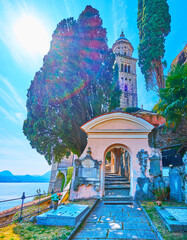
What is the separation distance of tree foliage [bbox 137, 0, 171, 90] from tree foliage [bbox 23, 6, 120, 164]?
982 centimetres

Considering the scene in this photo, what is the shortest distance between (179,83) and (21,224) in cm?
894

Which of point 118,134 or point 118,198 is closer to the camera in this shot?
point 118,198

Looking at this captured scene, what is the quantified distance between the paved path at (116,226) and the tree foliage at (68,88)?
237 inches

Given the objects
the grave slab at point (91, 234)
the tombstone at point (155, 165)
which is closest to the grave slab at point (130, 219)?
the grave slab at point (91, 234)

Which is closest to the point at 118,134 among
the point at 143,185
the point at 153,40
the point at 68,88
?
the point at 143,185

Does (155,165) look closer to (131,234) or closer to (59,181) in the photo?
(131,234)

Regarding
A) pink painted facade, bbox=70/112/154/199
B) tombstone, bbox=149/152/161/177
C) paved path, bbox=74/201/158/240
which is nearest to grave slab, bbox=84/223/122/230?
paved path, bbox=74/201/158/240

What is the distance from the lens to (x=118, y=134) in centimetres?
872

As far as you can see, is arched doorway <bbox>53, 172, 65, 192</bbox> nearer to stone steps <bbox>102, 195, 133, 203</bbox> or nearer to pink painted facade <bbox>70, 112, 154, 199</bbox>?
stone steps <bbox>102, 195, 133, 203</bbox>

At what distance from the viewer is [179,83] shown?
715 centimetres

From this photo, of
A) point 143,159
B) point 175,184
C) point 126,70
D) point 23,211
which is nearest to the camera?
point 175,184

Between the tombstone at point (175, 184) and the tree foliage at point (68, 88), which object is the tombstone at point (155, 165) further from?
the tree foliage at point (68, 88)

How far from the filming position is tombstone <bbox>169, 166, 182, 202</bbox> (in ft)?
22.3

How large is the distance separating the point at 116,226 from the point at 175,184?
13.9 feet
